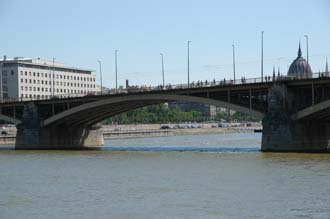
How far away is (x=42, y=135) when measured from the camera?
8600 cm

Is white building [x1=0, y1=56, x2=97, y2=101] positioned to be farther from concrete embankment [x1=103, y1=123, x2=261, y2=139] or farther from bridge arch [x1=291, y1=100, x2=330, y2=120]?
bridge arch [x1=291, y1=100, x2=330, y2=120]

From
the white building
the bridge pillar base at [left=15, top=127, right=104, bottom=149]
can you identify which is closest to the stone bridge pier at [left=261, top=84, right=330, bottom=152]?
the bridge pillar base at [left=15, top=127, right=104, bottom=149]

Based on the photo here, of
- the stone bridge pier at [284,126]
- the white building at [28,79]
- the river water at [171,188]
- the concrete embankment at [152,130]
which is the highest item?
the white building at [28,79]

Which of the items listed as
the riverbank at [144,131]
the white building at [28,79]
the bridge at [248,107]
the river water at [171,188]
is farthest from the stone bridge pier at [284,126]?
the white building at [28,79]

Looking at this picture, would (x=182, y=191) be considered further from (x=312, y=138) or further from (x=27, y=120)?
(x=27, y=120)

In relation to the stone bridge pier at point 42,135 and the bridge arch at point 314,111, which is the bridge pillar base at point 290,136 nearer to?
the bridge arch at point 314,111

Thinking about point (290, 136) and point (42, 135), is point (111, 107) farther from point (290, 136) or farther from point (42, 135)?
point (290, 136)

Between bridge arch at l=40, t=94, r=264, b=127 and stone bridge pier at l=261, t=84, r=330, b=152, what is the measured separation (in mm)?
1821

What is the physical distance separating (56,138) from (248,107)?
29.7m

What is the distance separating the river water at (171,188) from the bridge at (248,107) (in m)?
6.84

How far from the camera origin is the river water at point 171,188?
95.8 feet

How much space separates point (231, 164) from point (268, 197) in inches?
748

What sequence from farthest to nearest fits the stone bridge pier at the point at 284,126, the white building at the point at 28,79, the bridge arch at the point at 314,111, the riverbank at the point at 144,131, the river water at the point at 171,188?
the white building at the point at 28,79, the riverbank at the point at 144,131, the stone bridge pier at the point at 284,126, the bridge arch at the point at 314,111, the river water at the point at 171,188

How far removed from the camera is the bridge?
63.3 meters
